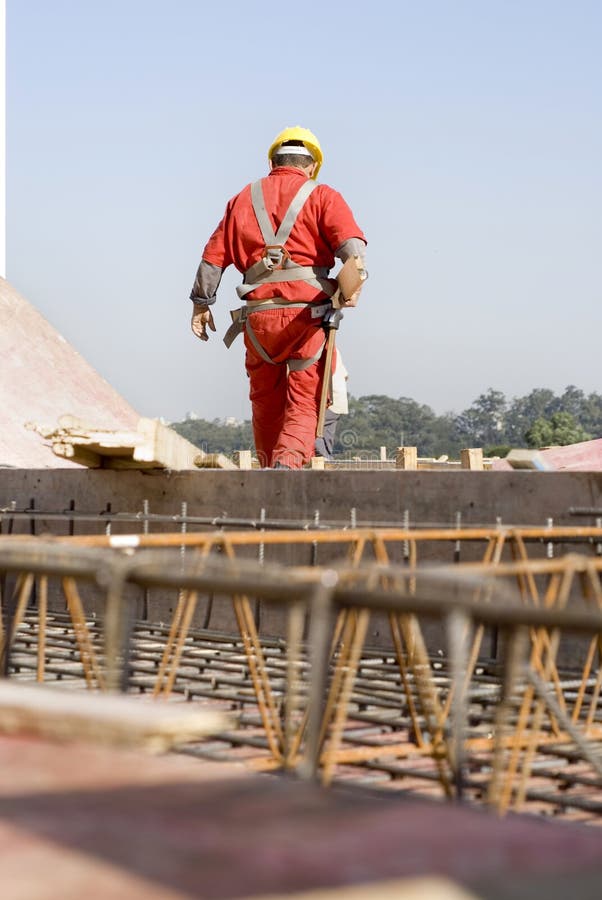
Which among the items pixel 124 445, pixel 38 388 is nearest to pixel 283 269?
pixel 124 445

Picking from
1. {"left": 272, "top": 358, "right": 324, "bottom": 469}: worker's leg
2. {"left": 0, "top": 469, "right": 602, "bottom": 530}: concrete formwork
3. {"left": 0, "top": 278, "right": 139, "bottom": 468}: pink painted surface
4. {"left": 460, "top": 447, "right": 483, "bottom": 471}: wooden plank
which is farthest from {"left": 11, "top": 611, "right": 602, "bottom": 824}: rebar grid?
{"left": 0, "top": 278, "right": 139, "bottom": 468}: pink painted surface

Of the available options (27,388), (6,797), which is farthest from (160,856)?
(27,388)

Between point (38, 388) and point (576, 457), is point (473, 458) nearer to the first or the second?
point (576, 457)

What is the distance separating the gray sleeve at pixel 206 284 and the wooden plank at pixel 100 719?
343 inches

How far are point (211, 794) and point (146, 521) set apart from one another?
709 cm

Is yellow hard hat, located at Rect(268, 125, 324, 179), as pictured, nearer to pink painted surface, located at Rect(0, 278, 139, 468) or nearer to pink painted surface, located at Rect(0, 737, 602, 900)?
pink painted surface, located at Rect(0, 278, 139, 468)

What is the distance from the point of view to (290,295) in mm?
10664

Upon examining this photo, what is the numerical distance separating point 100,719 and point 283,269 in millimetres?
8570

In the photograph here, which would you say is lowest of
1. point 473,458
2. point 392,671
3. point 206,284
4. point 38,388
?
point 392,671

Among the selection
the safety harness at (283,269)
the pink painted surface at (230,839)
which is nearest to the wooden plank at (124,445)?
→ the safety harness at (283,269)

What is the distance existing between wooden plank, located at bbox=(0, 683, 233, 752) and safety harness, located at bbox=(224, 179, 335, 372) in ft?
26.6

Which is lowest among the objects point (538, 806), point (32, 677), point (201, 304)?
point (538, 806)

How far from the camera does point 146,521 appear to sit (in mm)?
9367

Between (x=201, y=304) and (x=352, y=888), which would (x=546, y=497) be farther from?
(x=352, y=888)
